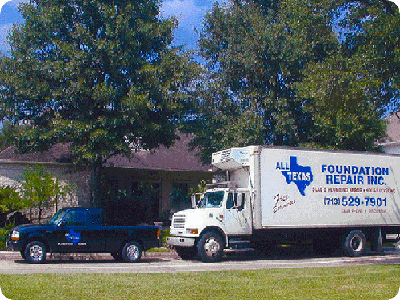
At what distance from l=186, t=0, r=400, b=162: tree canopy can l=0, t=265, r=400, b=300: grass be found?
834 cm

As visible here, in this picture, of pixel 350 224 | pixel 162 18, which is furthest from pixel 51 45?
pixel 350 224

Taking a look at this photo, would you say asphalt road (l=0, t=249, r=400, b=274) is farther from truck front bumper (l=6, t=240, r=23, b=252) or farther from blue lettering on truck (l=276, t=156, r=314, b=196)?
blue lettering on truck (l=276, t=156, r=314, b=196)

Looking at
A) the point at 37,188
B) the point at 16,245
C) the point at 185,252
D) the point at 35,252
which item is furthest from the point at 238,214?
the point at 37,188

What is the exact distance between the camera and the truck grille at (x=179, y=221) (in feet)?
59.8

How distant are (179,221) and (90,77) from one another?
7375 millimetres

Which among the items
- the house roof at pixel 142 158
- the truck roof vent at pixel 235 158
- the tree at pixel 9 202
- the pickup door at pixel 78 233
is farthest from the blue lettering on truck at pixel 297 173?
the tree at pixel 9 202

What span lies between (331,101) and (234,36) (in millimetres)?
7910

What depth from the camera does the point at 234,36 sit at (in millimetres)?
25016

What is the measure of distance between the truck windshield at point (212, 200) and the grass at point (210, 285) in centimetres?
520

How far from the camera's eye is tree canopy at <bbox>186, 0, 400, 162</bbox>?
2047 centimetres

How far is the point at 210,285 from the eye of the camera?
1098cm

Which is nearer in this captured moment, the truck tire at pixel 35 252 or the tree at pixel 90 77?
the truck tire at pixel 35 252

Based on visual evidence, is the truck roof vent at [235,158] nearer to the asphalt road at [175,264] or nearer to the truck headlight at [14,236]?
the asphalt road at [175,264]

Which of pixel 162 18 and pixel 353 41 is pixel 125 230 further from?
Result: pixel 353 41
